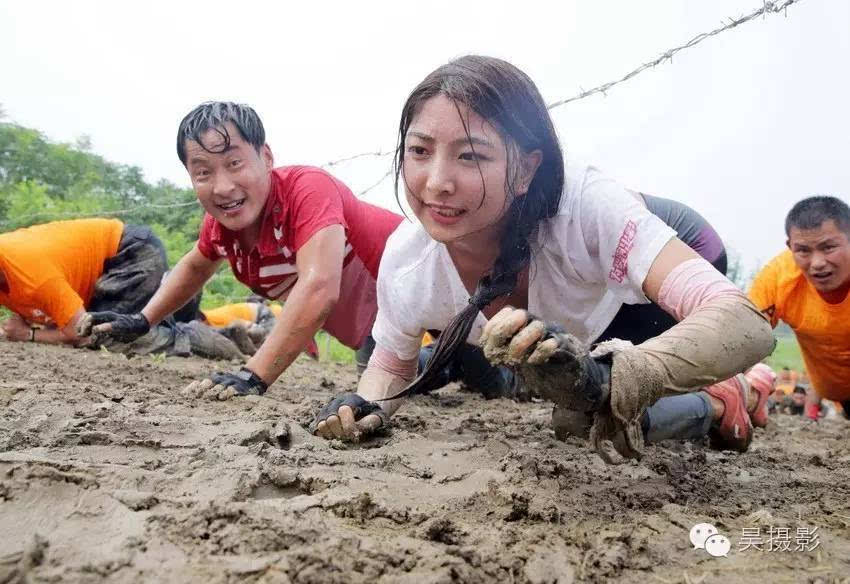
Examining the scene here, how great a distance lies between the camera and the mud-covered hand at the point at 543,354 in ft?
3.55

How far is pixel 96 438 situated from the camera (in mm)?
1502

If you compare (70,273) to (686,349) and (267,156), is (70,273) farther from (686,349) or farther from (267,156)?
(686,349)

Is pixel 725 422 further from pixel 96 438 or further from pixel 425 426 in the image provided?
pixel 96 438

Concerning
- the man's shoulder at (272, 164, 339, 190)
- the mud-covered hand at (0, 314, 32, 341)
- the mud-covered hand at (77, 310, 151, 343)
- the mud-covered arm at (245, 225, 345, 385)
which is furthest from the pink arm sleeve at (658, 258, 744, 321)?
the mud-covered hand at (0, 314, 32, 341)

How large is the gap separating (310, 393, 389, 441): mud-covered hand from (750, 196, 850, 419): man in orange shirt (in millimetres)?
2698

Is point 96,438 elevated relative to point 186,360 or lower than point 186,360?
elevated

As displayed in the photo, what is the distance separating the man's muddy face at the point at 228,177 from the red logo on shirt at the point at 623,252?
1511 mm

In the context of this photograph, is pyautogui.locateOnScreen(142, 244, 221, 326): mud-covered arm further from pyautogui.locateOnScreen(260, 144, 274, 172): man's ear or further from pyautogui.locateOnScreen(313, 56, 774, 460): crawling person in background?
pyautogui.locateOnScreen(313, 56, 774, 460): crawling person in background

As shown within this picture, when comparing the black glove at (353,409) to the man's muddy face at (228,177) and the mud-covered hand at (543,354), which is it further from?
the man's muddy face at (228,177)

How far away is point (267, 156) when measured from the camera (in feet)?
9.01

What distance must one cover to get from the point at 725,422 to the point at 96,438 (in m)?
1.67

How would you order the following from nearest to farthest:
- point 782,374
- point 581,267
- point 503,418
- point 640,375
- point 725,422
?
point 640,375 → point 581,267 → point 725,422 → point 503,418 → point 782,374

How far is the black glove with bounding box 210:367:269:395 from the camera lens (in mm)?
2199

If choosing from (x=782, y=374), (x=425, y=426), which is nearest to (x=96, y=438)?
(x=425, y=426)
